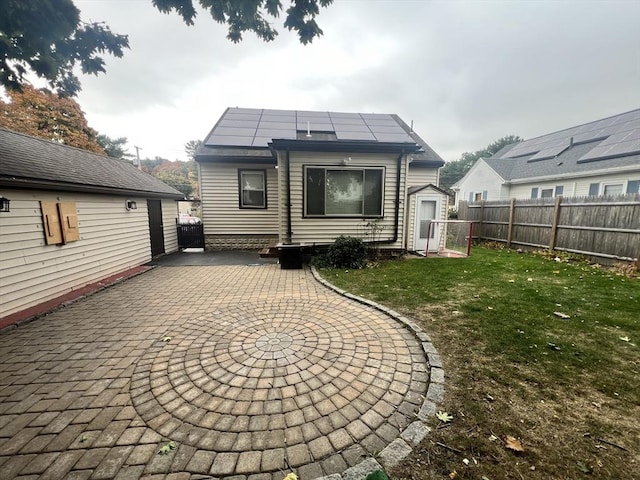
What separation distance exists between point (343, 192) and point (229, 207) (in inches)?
200

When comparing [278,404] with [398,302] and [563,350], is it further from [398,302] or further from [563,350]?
[563,350]

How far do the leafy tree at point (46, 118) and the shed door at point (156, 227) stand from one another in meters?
14.5

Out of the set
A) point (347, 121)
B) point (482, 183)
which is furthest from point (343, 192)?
point (482, 183)

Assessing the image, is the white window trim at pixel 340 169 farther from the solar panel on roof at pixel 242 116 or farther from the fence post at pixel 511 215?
the fence post at pixel 511 215

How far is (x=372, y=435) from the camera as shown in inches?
73.9

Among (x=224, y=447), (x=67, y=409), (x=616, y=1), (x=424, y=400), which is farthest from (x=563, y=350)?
(x=616, y=1)

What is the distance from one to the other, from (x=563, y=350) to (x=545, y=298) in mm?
2118

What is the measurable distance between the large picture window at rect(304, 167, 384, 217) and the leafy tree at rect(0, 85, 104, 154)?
19695 millimetres

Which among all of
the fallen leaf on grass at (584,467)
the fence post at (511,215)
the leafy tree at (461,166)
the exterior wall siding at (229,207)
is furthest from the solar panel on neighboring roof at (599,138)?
the leafy tree at (461,166)

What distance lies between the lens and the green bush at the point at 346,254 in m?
7.26

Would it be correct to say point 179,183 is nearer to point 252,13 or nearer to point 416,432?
point 252,13

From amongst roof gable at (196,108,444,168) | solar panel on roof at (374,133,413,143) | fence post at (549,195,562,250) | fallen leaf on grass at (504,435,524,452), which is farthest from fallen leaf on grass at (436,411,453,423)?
fence post at (549,195,562,250)

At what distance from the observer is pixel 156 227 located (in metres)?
9.31

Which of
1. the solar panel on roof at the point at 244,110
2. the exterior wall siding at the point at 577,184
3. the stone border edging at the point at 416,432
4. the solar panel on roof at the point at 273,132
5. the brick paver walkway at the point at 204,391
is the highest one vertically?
the solar panel on roof at the point at 244,110
